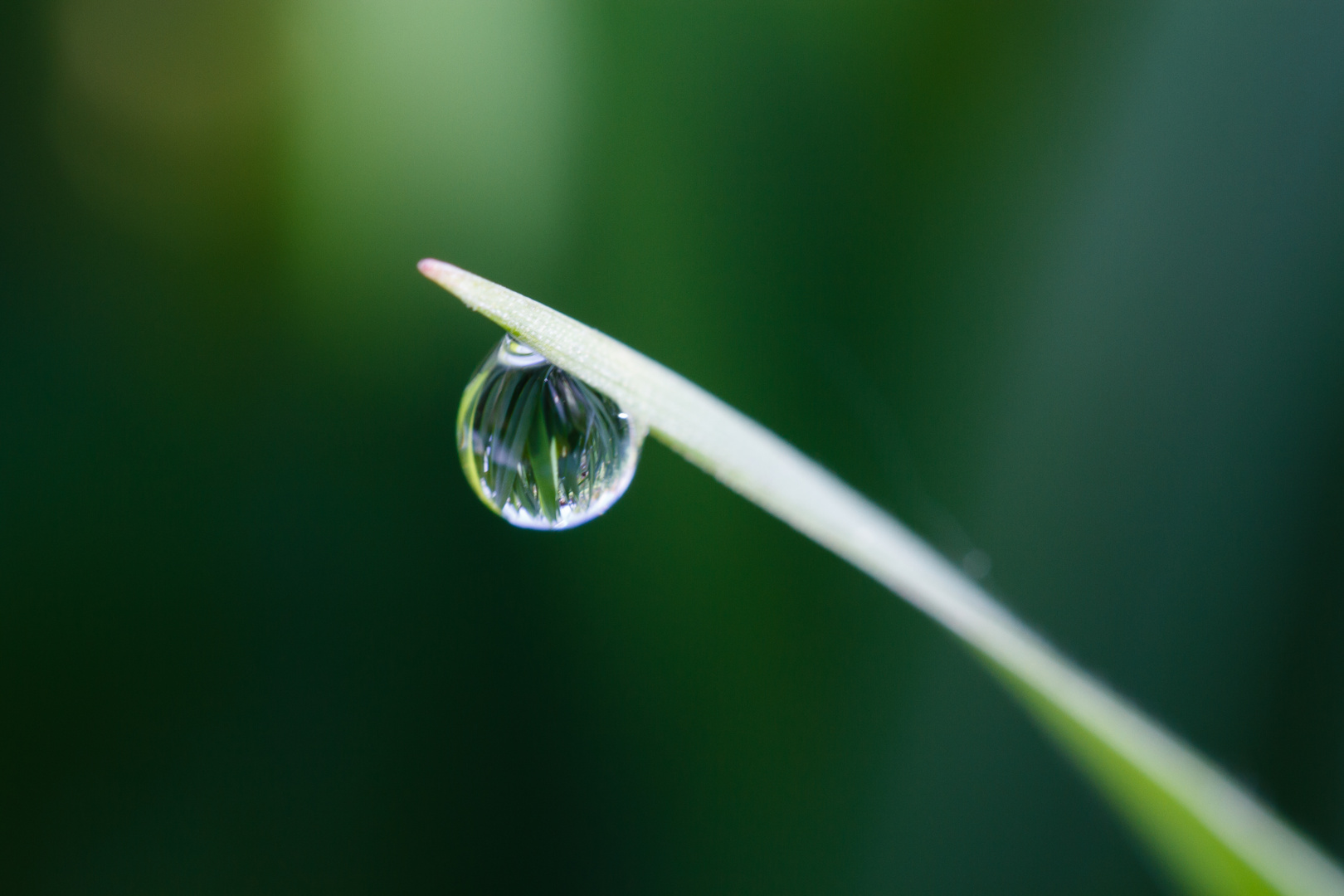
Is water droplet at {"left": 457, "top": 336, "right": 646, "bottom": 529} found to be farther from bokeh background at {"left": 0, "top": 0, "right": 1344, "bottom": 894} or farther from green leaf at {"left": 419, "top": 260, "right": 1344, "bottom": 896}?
bokeh background at {"left": 0, "top": 0, "right": 1344, "bottom": 894}

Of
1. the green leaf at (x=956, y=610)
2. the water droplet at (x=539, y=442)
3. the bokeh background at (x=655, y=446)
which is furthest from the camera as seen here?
the bokeh background at (x=655, y=446)

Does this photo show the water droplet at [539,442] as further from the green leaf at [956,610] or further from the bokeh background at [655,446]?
the bokeh background at [655,446]

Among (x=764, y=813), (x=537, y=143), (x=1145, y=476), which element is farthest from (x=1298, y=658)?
(x=537, y=143)

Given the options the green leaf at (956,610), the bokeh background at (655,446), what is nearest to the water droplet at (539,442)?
the green leaf at (956,610)

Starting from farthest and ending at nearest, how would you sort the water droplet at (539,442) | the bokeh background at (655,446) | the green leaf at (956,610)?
the bokeh background at (655,446), the water droplet at (539,442), the green leaf at (956,610)

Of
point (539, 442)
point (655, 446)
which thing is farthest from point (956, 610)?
point (655, 446)

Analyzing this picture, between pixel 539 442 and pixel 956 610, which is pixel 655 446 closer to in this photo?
pixel 539 442
